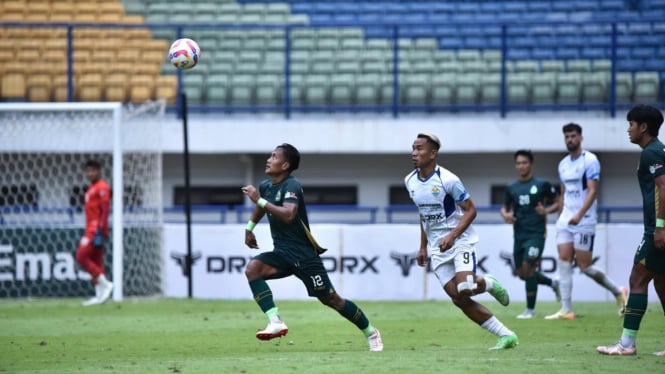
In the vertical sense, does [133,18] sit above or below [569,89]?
above

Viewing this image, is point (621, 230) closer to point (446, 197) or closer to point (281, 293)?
point (281, 293)

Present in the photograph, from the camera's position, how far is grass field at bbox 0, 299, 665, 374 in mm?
8711

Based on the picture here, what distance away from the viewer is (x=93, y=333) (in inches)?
485

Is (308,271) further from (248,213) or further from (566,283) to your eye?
(248,213)

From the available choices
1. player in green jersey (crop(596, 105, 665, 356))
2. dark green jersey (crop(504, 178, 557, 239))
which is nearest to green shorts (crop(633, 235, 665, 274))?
player in green jersey (crop(596, 105, 665, 356))

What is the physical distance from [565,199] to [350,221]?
723 centimetres

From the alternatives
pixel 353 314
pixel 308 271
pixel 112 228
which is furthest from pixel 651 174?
pixel 112 228

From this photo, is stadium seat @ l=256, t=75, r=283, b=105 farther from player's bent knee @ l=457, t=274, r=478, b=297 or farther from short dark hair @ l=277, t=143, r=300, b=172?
player's bent knee @ l=457, t=274, r=478, b=297

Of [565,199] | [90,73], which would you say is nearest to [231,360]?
[565,199]

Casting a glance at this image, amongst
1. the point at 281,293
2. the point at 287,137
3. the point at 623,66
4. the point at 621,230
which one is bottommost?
the point at 281,293

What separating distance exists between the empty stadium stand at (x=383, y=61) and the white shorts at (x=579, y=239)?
26.6 ft

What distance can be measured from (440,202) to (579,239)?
4392 mm

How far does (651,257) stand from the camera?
8.96 m

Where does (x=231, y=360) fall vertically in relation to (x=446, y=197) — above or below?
below
